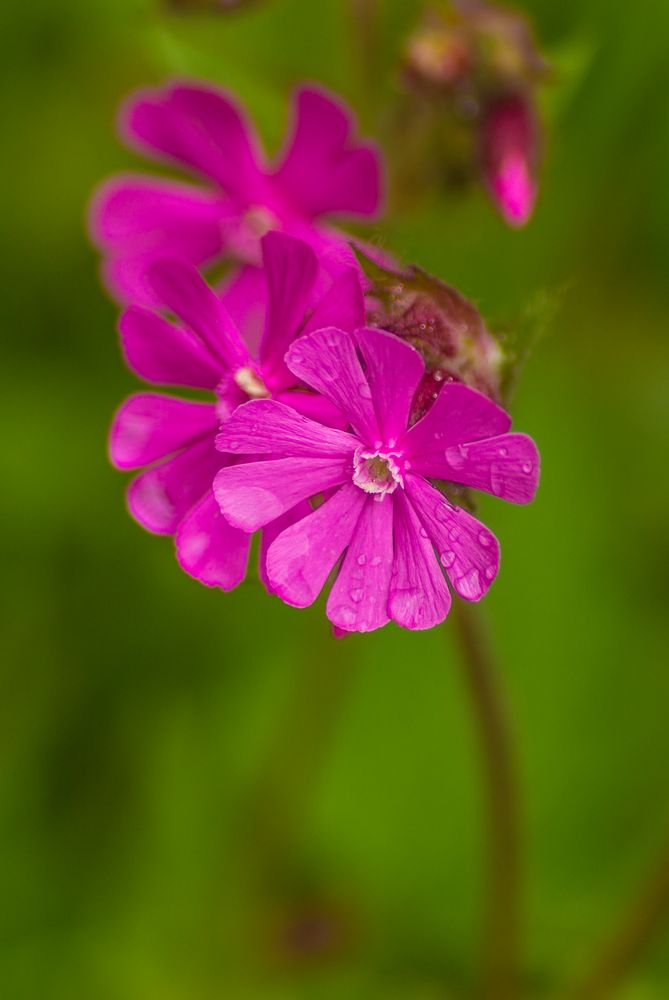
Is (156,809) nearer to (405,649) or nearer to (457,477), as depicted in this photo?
(405,649)

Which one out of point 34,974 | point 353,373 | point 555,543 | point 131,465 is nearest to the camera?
point 353,373

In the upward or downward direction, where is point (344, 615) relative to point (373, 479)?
downward

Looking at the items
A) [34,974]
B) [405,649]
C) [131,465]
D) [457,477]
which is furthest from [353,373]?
[34,974]

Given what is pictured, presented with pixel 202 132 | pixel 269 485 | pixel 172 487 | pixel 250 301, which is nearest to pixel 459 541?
pixel 269 485

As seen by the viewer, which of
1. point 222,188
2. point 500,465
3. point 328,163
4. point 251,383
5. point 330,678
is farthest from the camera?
point 330,678

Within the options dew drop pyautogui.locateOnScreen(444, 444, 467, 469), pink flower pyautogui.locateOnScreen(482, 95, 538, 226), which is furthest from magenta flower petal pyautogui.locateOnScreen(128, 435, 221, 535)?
pink flower pyautogui.locateOnScreen(482, 95, 538, 226)

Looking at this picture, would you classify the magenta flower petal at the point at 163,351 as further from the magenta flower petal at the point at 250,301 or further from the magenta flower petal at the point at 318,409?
the magenta flower petal at the point at 250,301

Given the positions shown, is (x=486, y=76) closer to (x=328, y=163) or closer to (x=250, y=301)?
(x=328, y=163)
